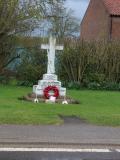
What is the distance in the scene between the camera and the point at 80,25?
5828cm

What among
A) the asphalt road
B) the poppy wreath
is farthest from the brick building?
the asphalt road

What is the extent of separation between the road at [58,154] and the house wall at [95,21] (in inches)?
1289

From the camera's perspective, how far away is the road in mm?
9438

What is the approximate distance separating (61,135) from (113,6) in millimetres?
34441

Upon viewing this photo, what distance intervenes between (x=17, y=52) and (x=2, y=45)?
782 millimetres

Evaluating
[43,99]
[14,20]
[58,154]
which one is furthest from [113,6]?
[58,154]

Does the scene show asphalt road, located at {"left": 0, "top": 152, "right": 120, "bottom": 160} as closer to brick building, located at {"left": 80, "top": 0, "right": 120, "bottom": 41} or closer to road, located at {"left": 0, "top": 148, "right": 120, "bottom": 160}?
road, located at {"left": 0, "top": 148, "right": 120, "bottom": 160}

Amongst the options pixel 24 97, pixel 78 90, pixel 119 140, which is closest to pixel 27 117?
pixel 119 140

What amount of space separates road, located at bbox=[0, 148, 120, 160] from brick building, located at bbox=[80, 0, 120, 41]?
27.6 metres

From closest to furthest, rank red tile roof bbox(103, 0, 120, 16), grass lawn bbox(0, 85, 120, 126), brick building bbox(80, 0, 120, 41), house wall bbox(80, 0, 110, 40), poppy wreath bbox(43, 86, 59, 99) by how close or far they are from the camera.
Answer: grass lawn bbox(0, 85, 120, 126) < poppy wreath bbox(43, 86, 59, 99) < brick building bbox(80, 0, 120, 41) < red tile roof bbox(103, 0, 120, 16) < house wall bbox(80, 0, 110, 40)

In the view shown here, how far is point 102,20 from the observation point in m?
46.5

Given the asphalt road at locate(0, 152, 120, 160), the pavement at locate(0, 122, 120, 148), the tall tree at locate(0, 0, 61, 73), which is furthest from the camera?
the tall tree at locate(0, 0, 61, 73)

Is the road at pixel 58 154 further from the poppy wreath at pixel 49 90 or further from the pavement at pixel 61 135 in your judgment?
the poppy wreath at pixel 49 90

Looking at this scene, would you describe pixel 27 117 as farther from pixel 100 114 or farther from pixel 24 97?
pixel 24 97
